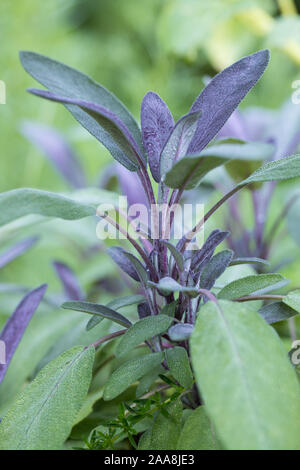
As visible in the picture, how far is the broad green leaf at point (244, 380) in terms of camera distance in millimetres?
213

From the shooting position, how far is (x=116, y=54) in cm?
202

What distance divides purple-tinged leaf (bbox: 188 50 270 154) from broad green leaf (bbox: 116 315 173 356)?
12cm

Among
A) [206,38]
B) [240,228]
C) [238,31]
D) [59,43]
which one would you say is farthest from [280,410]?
[59,43]

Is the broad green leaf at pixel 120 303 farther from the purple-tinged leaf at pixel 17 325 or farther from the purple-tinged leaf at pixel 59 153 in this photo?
the purple-tinged leaf at pixel 59 153

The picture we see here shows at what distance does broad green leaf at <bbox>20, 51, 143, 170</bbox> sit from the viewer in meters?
0.31

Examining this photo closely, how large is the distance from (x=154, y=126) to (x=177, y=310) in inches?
4.9

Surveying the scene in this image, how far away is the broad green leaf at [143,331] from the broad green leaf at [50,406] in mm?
31

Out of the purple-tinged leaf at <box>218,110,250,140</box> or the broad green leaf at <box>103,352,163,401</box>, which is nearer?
the broad green leaf at <box>103,352,163,401</box>

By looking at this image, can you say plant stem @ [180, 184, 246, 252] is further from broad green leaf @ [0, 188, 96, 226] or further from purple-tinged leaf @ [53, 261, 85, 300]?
purple-tinged leaf @ [53, 261, 85, 300]

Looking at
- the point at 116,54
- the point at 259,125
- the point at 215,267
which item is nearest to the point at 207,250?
the point at 215,267

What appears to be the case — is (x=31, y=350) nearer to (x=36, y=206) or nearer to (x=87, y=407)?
(x=87, y=407)

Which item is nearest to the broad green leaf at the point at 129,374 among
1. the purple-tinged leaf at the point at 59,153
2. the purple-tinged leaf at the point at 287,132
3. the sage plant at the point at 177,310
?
the sage plant at the point at 177,310

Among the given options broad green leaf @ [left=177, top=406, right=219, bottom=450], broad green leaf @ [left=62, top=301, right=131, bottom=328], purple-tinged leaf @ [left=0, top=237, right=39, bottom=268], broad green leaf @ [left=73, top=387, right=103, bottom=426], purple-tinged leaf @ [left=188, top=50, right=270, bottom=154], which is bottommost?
broad green leaf @ [left=73, top=387, right=103, bottom=426]

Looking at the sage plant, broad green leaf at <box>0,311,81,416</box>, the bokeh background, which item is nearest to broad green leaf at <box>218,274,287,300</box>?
the sage plant
